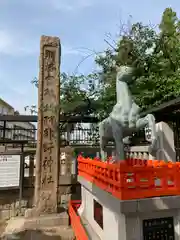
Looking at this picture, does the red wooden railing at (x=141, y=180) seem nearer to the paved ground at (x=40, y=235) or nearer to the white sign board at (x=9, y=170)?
the paved ground at (x=40, y=235)

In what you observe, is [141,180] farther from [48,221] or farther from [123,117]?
[48,221]

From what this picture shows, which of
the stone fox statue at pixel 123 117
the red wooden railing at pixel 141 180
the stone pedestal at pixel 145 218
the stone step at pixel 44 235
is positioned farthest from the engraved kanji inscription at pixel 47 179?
the red wooden railing at pixel 141 180

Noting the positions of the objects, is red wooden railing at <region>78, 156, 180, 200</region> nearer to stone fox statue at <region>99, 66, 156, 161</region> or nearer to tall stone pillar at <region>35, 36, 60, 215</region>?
stone fox statue at <region>99, 66, 156, 161</region>

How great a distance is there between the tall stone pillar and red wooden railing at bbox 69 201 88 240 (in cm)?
57

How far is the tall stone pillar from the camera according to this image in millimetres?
5879

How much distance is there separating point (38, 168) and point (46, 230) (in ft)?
5.34

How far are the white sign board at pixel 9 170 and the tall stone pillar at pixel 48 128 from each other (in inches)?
33.7

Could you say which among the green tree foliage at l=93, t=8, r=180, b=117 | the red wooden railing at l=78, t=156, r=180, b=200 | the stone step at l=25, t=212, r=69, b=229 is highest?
the green tree foliage at l=93, t=8, r=180, b=117

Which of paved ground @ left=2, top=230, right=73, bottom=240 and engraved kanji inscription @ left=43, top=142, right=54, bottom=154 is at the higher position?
engraved kanji inscription @ left=43, top=142, right=54, bottom=154

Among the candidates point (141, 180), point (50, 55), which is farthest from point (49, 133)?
point (141, 180)

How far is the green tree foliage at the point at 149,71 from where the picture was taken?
6371 mm

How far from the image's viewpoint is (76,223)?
4684 mm

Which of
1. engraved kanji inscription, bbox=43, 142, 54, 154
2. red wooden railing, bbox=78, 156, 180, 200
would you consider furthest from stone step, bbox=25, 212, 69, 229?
red wooden railing, bbox=78, 156, 180, 200

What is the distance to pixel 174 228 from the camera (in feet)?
9.40
